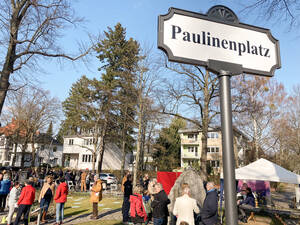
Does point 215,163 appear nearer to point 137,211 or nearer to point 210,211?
point 137,211

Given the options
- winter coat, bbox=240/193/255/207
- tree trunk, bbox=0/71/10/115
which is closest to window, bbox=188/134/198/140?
winter coat, bbox=240/193/255/207

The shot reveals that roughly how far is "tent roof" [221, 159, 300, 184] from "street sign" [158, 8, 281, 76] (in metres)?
11.3

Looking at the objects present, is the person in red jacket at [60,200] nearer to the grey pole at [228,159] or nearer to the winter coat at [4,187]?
the winter coat at [4,187]

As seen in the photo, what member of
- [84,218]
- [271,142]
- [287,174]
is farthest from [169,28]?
[271,142]

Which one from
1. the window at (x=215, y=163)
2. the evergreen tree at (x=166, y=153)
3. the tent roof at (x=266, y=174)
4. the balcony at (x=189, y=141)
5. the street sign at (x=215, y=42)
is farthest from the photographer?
the balcony at (x=189, y=141)

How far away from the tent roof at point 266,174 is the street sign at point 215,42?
11.3 m

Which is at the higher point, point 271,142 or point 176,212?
point 271,142

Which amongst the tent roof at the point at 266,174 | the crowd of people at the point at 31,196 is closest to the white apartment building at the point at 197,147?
the tent roof at the point at 266,174

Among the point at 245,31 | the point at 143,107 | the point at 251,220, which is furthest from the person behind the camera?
the point at 143,107

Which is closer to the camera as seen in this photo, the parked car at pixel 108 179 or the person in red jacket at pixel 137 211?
the person in red jacket at pixel 137 211

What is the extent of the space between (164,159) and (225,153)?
3581cm

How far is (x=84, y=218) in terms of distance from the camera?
9.66 meters

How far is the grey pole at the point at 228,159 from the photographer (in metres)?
1.39

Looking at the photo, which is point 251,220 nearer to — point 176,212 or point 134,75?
point 176,212
